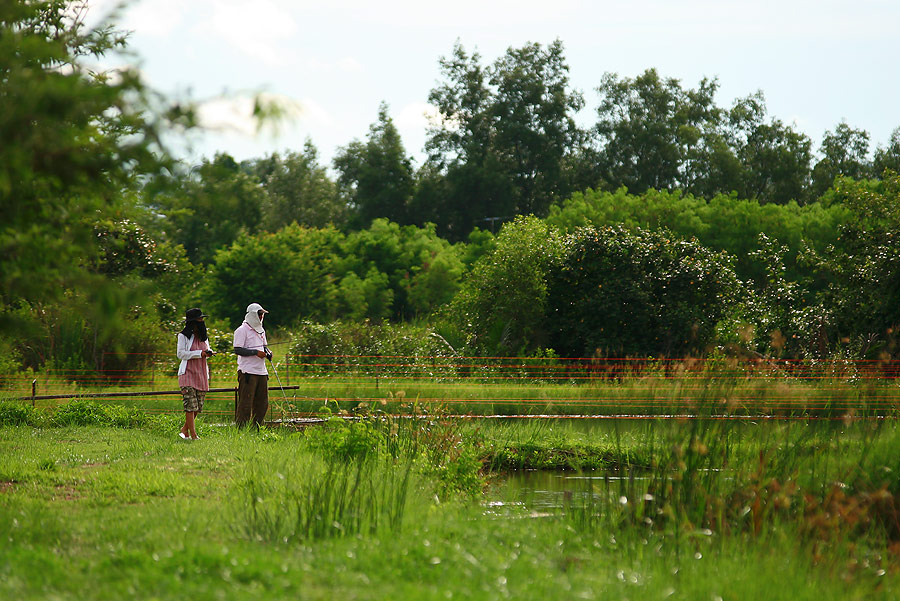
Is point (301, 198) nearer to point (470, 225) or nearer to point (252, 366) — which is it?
point (470, 225)

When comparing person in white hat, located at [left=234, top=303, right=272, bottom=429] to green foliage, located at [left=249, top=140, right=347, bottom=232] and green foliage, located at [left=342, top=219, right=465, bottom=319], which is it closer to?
green foliage, located at [left=342, top=219, right=465, bottom=319]

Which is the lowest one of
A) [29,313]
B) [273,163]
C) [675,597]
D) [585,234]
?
[675,597]

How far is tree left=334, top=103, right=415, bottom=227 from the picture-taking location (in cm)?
5106

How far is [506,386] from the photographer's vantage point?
1661cm

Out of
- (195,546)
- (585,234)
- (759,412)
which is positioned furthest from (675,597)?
(585,234)

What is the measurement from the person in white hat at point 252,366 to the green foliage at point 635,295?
32.7ft

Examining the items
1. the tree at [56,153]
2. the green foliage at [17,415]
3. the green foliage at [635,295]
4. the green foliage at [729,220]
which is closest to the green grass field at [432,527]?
the tree at [56,153]

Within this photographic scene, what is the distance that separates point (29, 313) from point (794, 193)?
4442 cm

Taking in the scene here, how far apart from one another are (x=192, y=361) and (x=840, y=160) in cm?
5017

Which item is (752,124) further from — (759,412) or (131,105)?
(131,105)

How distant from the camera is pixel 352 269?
135 ft

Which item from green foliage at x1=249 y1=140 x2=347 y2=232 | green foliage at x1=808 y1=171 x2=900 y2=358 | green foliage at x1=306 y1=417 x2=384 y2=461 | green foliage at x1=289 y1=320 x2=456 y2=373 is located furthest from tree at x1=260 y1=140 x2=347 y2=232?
green foliage at x1=306 y1=417 x2=384 y2=461

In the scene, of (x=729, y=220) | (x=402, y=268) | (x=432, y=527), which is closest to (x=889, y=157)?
(x=729, y=220)

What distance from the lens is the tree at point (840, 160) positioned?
168ft
